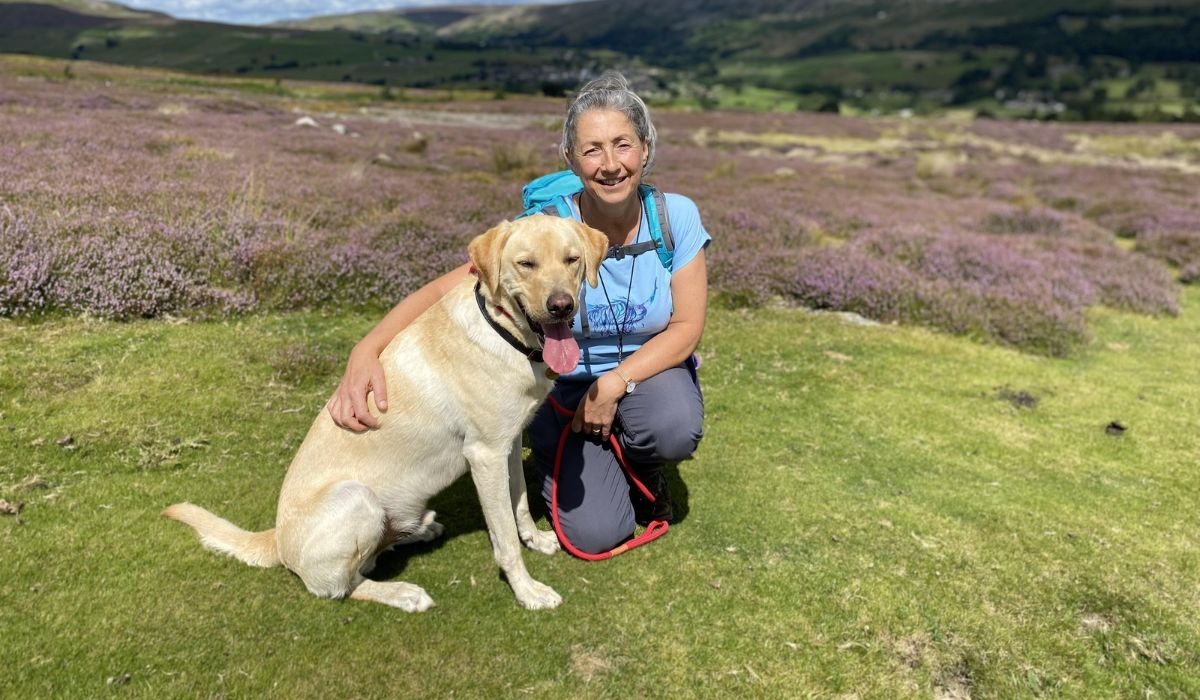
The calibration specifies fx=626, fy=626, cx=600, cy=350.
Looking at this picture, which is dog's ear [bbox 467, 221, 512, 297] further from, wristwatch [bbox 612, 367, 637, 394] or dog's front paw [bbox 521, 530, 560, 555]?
dog's front paw [bbox 521, 530, 560, 555]

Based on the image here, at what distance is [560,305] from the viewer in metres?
3.18

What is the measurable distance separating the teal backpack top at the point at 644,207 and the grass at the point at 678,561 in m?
1.99

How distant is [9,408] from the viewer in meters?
4.91

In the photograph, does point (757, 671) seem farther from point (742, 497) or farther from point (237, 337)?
point (237, 337)

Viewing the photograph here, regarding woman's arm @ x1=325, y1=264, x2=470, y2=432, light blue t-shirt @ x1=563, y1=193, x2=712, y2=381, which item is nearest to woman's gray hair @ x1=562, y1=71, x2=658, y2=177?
light blue t-shirt @ x1=563, y1=193, x2=712, y2=381

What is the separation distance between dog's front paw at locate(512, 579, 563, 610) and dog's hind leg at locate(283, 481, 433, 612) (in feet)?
1.85

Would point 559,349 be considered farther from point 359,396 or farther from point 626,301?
point 359,396

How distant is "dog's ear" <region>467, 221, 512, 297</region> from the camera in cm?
336

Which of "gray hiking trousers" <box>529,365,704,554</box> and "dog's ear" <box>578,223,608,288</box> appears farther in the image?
"gray hiking trousers" <box>529,365,704,554</box>

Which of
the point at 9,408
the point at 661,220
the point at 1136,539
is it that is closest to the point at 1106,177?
the point at 1136,539

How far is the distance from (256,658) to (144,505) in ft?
5.65

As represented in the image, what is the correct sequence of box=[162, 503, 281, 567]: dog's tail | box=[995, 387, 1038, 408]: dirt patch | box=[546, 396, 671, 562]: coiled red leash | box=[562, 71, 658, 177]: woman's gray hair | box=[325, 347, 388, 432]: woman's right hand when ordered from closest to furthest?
box=[325, 347, 388, 432]: woman's right hand
box=[162, 503, 281, 567]: dog's tail
box=[562, 71, 658, 177]: woman's gray hair
box=[546, 396, 671, 562]: coiled red leash
box=[995, 387, 1038, 408]: dirt patch

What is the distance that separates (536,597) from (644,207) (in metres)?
2.67

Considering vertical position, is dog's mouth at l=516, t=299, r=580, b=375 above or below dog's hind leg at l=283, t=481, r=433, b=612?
above
